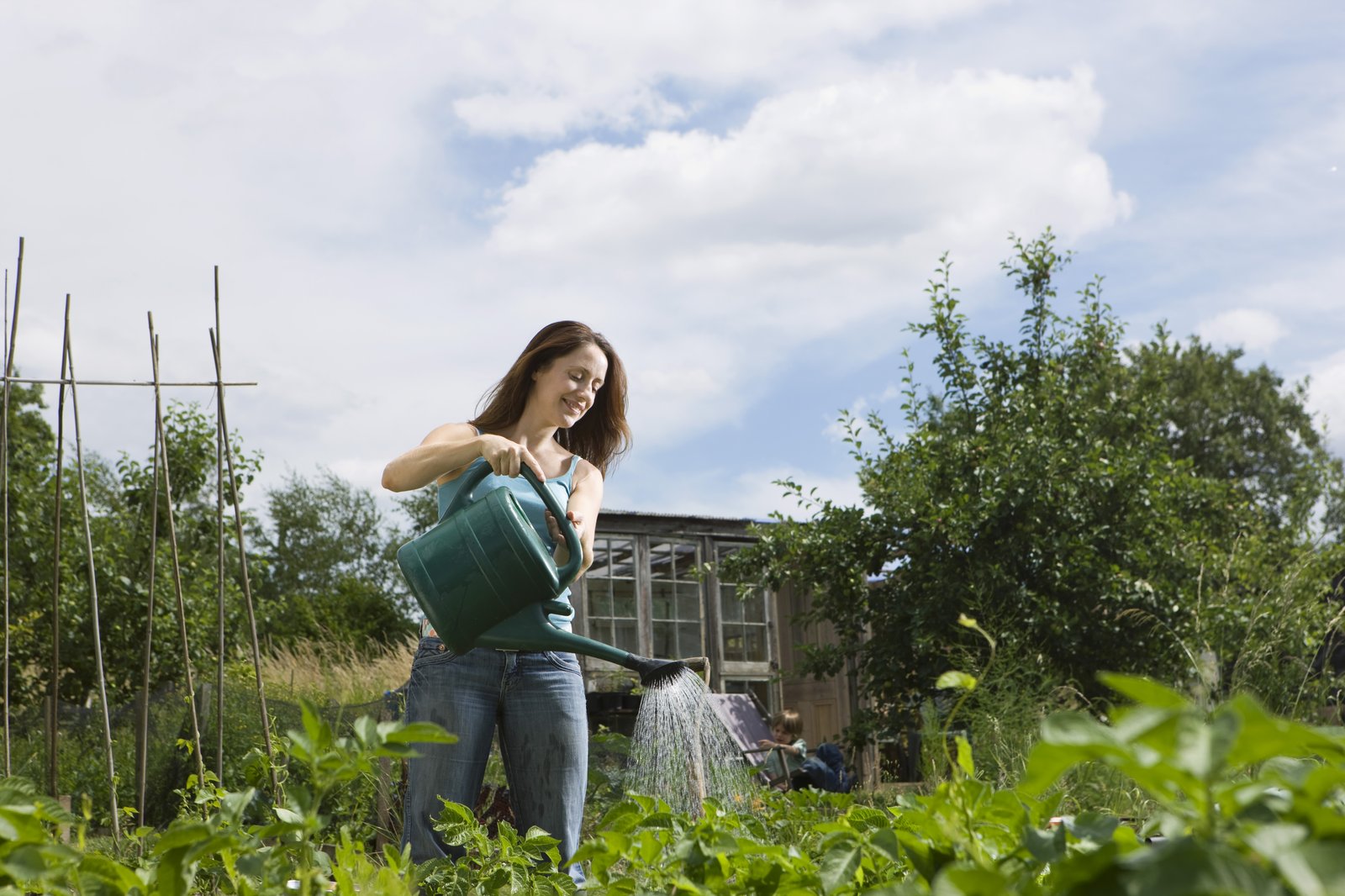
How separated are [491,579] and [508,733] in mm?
310

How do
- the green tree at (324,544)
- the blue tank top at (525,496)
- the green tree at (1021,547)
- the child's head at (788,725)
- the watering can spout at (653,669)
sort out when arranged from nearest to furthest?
the watering can spout at (653,669) → the blue tank top at (525,496) → the green tree at (1021,547) → the child's head at (788,725) → the green tree at (324,544)

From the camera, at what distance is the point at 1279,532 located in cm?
1218

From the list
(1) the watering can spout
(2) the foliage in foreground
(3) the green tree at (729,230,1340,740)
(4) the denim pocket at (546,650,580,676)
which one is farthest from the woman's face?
(3) the green tree at (729,230,1340,740)

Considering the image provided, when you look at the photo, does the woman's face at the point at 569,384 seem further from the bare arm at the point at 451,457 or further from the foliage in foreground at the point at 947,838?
the foliage in foreground at the point at 947,838

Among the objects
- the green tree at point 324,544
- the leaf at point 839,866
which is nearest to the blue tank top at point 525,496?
the leaf at point 839,866

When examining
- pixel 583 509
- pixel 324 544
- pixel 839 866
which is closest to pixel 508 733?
pixel 583 509

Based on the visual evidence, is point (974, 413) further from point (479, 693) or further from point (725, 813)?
point (725, 813)

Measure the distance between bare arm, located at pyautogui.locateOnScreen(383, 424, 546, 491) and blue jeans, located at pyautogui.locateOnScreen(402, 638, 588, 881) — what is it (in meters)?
0.30

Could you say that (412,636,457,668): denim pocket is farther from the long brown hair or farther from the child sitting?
the child sitting

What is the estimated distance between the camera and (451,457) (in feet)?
6.58

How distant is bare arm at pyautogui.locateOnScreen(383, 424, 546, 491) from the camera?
189 cm

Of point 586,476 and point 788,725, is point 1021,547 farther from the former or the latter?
point 586,476

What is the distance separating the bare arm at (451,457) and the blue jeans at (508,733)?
30 centimetres

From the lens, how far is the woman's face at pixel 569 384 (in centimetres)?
225
